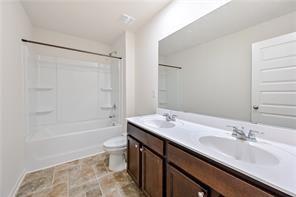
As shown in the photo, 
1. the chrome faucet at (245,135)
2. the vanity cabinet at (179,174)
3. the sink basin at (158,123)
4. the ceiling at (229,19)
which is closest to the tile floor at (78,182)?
the vanity cabinet at (179,174)

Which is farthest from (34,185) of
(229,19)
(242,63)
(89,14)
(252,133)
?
(229,19)

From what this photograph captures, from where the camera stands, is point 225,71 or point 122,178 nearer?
point 225,71

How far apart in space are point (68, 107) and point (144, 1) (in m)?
2.59

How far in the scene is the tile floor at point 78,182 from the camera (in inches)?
58.1

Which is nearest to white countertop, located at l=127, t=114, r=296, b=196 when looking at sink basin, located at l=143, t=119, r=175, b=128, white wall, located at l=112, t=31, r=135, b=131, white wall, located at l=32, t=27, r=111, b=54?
sink basin, located at l=143, t=119, r=175, b=128

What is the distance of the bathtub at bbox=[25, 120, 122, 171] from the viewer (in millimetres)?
1917

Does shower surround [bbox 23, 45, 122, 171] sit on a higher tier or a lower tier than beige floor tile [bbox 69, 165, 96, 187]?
higher

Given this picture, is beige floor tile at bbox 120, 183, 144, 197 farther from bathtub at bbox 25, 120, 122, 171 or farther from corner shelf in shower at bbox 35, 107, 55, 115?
corner shelf in shower at bbox 35, 107, 55, 115

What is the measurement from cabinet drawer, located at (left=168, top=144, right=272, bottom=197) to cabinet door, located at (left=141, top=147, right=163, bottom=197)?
0.75 ft

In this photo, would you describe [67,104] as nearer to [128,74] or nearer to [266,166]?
[128,74]

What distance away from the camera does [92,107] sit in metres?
3.16

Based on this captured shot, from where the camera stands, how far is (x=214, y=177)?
2.29ft

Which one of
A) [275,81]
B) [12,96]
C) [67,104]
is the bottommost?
[67,104]

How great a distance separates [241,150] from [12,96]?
7.95 ft
